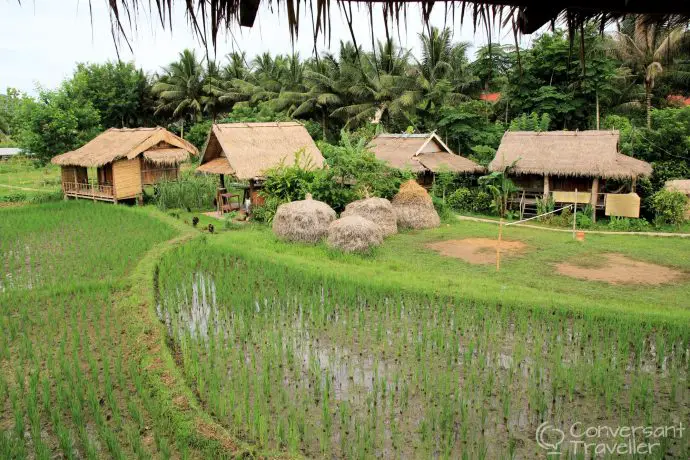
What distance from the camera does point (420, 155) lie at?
1436cm

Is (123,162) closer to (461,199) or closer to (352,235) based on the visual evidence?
(352,235)

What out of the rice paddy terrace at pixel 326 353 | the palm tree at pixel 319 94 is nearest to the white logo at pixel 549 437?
the rice paddy terrace at pixel 326 353

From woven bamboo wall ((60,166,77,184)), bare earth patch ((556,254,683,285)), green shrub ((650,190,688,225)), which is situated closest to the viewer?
bare earth patch ((556,254,683,285))

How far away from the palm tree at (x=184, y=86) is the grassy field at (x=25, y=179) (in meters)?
6.24

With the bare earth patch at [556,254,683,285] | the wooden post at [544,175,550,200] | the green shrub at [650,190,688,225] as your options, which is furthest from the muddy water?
the wooden post at [544,175,550,200]

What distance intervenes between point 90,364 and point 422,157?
424 inches

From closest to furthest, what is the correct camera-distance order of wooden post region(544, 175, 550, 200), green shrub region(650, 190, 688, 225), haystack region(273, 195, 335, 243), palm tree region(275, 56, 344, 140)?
haystack region(273, 195, 335, 243) < green shrub region(650, 190, 688, 225) < wooden post region(544, 175, 550, 200) < palm tree region(275, 56, 344, 140)

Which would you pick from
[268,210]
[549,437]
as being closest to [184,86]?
[268,210]

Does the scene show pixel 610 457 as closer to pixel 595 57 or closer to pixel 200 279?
pixel 200 279

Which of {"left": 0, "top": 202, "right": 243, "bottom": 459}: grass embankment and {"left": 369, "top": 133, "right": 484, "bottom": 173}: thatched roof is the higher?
{"left": 369, "top": 133, "right": 484, "bottom": 173}: thatched roof

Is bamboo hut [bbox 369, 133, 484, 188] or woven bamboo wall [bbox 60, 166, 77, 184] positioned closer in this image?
bamboo hut [bbox 369, 133, 484, 188]

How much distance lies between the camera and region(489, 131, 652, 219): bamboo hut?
473 inches

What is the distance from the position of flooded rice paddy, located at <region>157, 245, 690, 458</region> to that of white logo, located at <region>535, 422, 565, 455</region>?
0.06 m

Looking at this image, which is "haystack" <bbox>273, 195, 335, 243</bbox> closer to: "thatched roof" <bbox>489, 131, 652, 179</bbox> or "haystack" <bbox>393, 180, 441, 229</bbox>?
"haystack" <bbox>393, 180, 441, 229</bbox>
